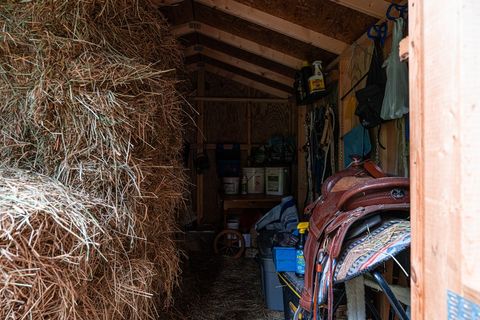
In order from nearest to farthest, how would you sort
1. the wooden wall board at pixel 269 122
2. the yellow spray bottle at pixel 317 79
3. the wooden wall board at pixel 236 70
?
the yellow spray bottle at pixel 317 79 < the wooden wall board at pixel 236 70 < the wooden wall board at pixel 269 122

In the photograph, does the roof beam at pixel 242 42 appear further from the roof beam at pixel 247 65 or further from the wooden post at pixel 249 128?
the wooden post at pixel 249 128

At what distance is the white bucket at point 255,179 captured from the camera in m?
5.05

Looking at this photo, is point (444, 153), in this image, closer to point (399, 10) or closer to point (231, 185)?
point (399, 10)

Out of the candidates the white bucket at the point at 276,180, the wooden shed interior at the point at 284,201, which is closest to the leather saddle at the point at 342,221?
the wooden shed interior at the point at 284,201

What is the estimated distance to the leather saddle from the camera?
130 cm

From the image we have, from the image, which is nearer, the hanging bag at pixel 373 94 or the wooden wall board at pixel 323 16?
the hanging bag at pixel 373 94

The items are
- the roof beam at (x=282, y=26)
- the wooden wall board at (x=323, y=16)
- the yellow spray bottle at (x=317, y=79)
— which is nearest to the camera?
the wooden wall board at (x=323, y=16)

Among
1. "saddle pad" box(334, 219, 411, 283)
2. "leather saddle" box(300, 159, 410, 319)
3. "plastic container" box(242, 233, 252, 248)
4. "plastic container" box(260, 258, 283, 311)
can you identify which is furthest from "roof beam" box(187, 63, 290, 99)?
"saddle pad" box(334, 219, 411, 283)

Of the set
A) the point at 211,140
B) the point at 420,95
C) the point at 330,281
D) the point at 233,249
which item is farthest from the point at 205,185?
the point at 420,95

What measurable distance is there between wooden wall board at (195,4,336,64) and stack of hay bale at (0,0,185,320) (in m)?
1.33

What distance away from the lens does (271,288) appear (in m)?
2.83

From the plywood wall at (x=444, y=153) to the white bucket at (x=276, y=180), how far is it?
13.6ft

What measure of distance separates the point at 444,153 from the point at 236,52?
3.81 metres

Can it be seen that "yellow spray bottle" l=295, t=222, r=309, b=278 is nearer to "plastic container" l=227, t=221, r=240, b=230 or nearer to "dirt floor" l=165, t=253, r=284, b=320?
"dirt floor" l=165, t=253, r=284, b=320
